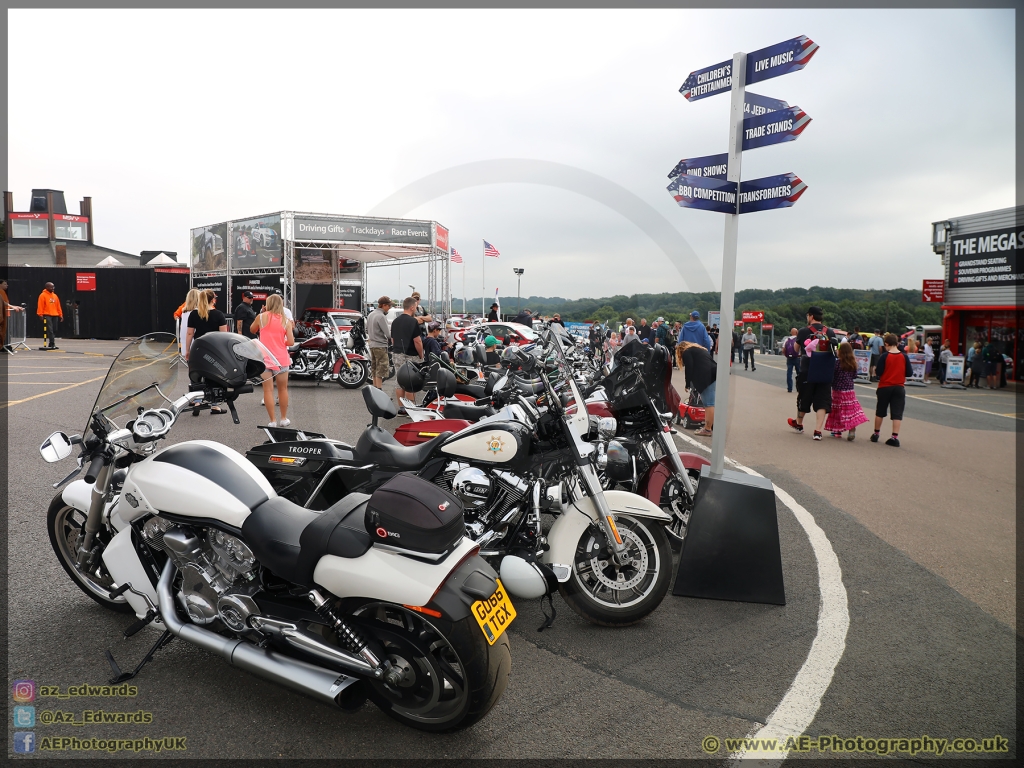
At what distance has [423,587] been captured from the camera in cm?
244

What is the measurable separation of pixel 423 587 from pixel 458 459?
1.46 m

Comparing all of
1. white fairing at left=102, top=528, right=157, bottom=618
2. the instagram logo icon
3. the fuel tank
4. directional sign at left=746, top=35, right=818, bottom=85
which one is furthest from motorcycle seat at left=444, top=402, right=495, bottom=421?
the instagram logo icon

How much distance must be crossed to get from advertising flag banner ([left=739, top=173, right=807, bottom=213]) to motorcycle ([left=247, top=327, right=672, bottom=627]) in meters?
1.81

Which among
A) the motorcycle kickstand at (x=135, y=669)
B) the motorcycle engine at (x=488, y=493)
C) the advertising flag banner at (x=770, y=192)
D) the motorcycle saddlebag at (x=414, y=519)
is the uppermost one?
the advertising flag banner at (x=770, y=192)

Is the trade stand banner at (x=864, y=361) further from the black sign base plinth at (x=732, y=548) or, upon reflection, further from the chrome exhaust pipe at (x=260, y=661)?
the chrome exhaust pipe at (x=260, y=661)

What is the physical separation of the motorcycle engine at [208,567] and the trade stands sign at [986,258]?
2633cm

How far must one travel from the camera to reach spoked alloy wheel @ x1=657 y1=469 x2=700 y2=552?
4.79m

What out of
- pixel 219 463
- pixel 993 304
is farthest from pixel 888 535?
pixel 993 304

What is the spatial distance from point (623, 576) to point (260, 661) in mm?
1984

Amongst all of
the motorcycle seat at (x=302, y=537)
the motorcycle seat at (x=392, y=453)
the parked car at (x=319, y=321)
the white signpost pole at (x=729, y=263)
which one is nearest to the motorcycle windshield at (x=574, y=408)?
the motorcycle seat at (x=392, y=453)

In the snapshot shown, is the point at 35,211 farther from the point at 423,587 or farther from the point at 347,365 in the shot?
the point at 423,587

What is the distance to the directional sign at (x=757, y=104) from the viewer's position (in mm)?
4341

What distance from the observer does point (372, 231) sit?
2111 centimetres

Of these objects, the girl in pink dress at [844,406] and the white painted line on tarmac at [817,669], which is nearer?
the white painted line on tarmac at [817,669]
